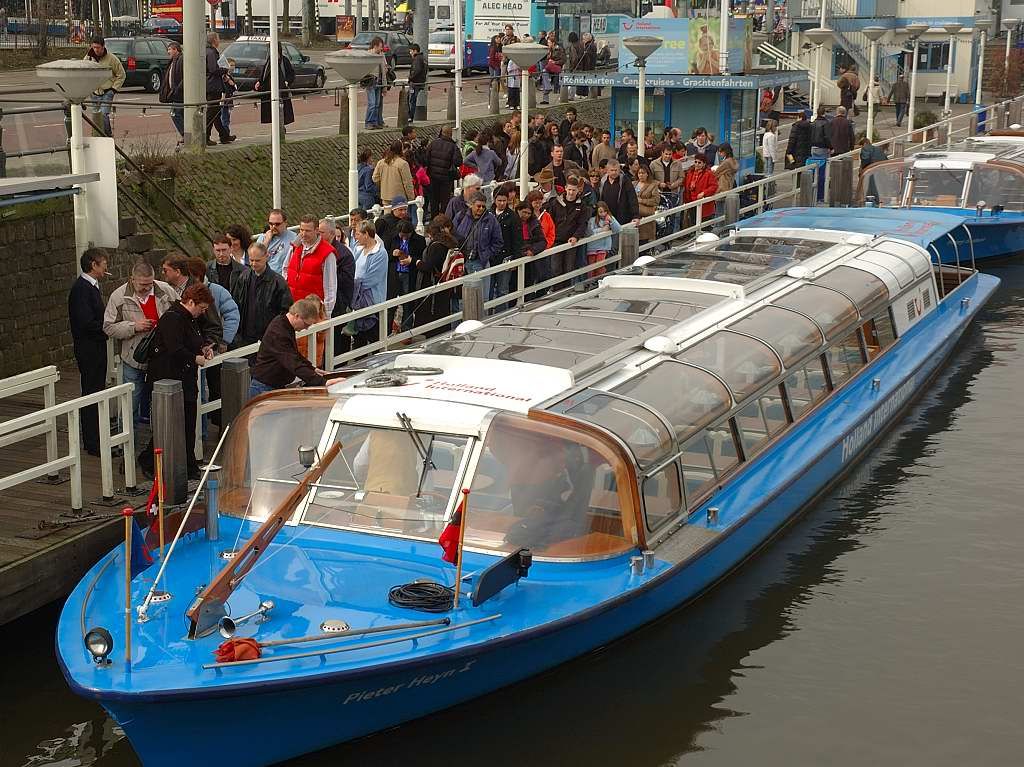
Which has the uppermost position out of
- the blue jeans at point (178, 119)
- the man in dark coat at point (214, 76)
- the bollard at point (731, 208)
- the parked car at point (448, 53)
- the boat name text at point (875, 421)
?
the parked car at point (448, 53)

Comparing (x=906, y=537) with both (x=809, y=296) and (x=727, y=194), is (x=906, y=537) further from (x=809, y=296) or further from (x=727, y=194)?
(x=727, y=194)

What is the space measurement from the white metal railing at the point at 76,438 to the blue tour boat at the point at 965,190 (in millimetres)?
16884

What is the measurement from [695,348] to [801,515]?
2.14 metres

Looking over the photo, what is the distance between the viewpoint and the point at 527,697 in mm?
9477

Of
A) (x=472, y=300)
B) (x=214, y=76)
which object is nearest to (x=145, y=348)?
(x=472, y=300)

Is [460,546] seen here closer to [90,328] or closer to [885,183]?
[90,328]

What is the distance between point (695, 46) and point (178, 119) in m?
10.9

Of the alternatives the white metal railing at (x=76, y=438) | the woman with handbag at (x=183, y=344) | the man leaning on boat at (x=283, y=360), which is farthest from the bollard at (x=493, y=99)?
the white metal railing at (x=76, y=438)

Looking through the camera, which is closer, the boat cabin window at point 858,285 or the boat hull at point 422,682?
the boat hull at point 422,682

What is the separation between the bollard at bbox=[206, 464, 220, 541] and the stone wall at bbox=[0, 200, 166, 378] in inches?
229

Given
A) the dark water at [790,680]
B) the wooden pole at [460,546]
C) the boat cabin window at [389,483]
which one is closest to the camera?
the wooden pole at [460,546]

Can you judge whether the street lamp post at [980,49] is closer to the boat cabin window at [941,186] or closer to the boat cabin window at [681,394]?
the boat cabin window at [941,186]

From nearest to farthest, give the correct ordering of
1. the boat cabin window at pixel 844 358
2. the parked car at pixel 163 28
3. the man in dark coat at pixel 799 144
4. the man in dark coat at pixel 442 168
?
the boat cabin window at pixel 844 358 < the man in dark coat at pixel 442 168 < the man in dark coat at pixel 799 144 < the parked car at pixel 163 28

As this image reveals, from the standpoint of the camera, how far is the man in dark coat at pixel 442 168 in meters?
20.2
